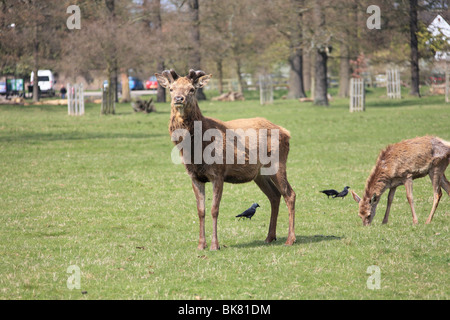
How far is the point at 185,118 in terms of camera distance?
1016 centimetres

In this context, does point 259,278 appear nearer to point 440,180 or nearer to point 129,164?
point 440,180

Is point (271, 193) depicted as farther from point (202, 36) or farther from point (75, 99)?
point (202, 36)

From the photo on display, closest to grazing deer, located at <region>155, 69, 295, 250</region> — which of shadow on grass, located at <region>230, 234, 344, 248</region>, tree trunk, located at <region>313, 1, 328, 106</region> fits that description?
shadow on grass, located at <region>230, 234, 344, 248</region>

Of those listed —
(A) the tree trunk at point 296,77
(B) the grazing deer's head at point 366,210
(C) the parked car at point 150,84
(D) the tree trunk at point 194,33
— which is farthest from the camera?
(C) the parked car at point 150,84

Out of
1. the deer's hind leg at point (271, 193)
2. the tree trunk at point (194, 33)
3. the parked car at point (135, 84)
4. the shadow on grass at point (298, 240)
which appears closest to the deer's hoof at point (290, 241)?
the shadow on grass at point (298, 240)

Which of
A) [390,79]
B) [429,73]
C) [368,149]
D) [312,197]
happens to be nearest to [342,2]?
[429,73]

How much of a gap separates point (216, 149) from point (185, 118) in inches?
27.5

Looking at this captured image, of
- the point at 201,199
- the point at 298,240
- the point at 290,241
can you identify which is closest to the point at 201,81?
the point at 201,199

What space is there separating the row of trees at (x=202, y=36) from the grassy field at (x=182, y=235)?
11.8m

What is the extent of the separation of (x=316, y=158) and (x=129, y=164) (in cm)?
653

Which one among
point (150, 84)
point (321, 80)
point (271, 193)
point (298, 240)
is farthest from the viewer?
point (150, 84)

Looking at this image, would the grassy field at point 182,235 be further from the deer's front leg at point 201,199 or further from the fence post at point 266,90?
the fence post at point 266,90

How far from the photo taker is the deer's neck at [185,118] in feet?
33.1

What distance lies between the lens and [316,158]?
74.5 ft
